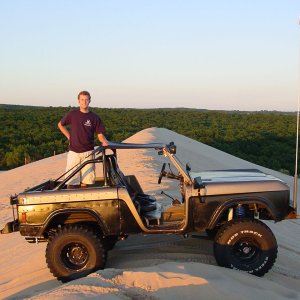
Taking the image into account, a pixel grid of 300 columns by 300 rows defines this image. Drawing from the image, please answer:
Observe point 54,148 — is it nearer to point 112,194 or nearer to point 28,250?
point 28,250

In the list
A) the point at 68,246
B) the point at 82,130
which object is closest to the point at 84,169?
the point at 82,130

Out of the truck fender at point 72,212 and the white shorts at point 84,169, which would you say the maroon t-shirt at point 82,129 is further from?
the truck fender at point 72,212

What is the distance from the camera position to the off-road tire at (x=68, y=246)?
19.9 feet

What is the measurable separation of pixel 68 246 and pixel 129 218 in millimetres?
829

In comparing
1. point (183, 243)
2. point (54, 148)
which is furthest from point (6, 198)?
point (54, 148)

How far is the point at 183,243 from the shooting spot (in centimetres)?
745

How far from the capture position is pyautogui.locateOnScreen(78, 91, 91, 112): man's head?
6980mm

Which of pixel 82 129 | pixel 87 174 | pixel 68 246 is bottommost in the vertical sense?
pixel 68 246

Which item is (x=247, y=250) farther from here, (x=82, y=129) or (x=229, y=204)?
(x=82, y=129)

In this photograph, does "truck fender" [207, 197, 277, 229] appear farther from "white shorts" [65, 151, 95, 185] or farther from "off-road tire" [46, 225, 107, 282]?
"white shorts" [65, 151, 95, 185]

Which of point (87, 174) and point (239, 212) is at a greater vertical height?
point (87, 174)

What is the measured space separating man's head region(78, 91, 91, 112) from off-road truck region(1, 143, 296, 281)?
96 centimetres

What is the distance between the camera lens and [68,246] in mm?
6168

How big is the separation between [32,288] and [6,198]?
9619 mm
